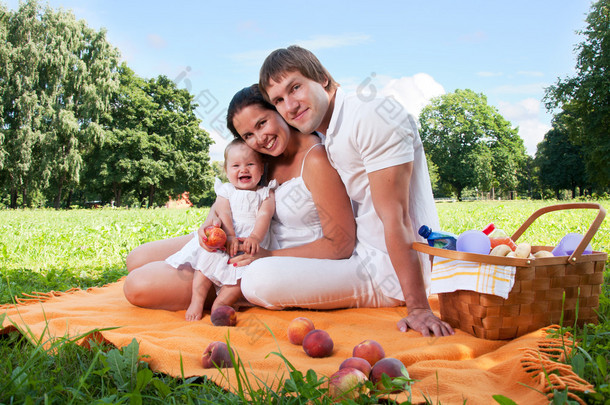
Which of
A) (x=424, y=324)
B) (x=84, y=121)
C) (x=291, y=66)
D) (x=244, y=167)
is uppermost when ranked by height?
(x=84, y=121)

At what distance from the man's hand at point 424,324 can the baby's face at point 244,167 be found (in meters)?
1.50

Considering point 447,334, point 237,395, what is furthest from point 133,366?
point 447,334

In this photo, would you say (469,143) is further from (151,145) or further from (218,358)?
(218,358)

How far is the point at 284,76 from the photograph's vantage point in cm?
275

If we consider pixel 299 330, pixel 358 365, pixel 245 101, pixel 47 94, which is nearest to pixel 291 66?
pixel 245 101

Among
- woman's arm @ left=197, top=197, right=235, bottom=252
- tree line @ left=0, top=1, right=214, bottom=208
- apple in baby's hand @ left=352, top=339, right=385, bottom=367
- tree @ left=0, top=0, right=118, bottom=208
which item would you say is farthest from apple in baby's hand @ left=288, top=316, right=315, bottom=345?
tree @ left=0, top=0, right=118, bottom=208

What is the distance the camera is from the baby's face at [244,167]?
3.22m

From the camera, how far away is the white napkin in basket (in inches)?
84.4

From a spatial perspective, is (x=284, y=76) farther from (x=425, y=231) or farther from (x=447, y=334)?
(x=447, y=334)

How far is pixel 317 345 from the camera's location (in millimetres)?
2117

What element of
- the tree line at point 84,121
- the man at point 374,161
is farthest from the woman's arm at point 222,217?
the tree line at point 84,121

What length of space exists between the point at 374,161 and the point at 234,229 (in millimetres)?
1317

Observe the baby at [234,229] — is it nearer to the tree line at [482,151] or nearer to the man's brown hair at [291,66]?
the man's brown hair at [291,66]

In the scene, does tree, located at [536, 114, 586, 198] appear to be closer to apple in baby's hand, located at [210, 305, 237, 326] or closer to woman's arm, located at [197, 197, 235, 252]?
woman's arm, located at [197, 197, 235, 252]
